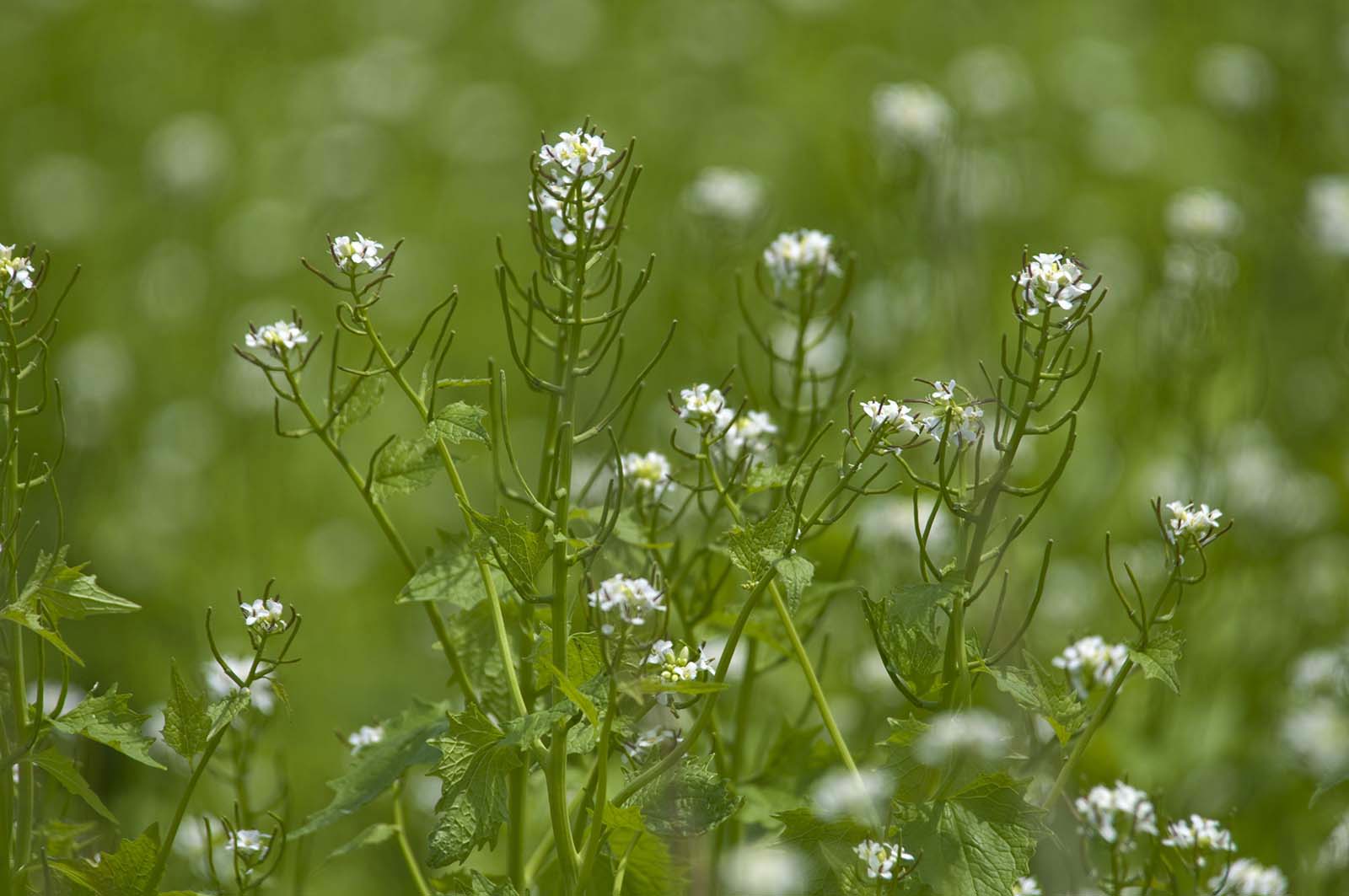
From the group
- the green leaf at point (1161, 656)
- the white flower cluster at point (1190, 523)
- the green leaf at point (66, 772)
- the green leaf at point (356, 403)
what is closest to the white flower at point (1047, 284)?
the white flower cluster at point (1190, 523)

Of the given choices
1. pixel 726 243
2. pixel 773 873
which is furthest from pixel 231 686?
pixel 726 243

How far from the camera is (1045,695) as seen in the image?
A: 150 centimetres

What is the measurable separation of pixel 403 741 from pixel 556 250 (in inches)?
25.0

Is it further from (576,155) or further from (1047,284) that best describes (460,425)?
(1047,284)

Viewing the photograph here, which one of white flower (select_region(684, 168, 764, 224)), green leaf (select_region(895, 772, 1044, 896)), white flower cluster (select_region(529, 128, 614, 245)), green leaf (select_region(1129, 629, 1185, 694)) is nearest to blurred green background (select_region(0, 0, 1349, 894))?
white flower (select_region(684, 168, 764, 224))

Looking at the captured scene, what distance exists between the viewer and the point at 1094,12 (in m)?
7.57

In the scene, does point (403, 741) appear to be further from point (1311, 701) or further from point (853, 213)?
point (853, 213)

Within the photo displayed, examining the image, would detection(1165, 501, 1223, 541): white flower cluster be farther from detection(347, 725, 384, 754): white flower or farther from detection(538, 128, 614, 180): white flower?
detection(347, 725, 384, 754): white flower

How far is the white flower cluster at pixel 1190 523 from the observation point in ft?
5.07

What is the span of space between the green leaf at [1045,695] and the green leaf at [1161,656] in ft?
0.26

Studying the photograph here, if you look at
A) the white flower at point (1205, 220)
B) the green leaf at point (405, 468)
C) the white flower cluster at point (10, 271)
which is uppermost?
the white flower at point (1205, 220)

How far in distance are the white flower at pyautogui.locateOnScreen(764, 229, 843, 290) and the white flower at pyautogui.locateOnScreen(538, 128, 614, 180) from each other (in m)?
0.59

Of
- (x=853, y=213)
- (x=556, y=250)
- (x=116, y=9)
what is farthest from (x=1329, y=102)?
(x=116, y=9)

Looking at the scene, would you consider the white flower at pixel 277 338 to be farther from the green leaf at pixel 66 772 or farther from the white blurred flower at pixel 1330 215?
the white blurred flower at pixel 1330 215
